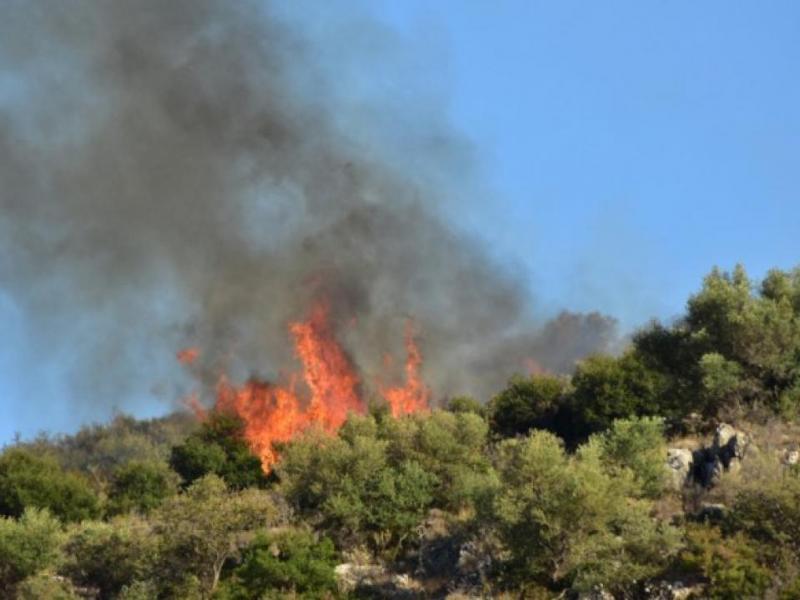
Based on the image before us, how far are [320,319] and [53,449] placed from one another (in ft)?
211

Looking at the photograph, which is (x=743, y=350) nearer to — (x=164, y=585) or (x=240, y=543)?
(x=240, y=543)

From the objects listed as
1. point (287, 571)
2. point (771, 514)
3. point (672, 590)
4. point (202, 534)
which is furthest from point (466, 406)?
point (672, 590)

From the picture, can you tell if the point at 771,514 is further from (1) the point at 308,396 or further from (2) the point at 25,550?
(1) the point at 308,396

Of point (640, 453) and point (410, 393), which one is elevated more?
point (410, 393)

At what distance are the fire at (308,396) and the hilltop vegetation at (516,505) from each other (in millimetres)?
11124

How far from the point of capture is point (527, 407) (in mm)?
77188

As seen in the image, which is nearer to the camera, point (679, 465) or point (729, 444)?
point (729, 444)

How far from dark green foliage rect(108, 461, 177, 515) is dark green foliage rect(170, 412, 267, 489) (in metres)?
1.46

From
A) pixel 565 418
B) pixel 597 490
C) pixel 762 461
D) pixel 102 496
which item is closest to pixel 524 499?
pixel 597 490

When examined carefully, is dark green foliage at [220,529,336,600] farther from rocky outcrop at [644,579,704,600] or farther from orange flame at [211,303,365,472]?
orange flame at [211,303,365,472]

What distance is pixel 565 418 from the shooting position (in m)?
75.4

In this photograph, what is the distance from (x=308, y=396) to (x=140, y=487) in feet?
64.6

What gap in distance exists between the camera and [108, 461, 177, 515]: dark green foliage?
71.4 meters

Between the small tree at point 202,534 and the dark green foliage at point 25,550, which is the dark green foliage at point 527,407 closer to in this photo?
the small tree at point 202,534
